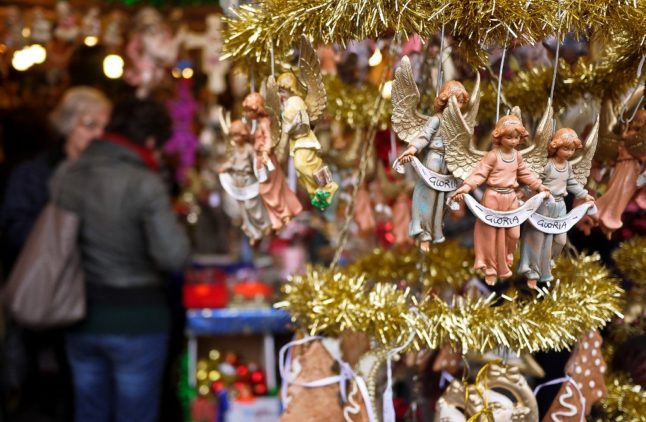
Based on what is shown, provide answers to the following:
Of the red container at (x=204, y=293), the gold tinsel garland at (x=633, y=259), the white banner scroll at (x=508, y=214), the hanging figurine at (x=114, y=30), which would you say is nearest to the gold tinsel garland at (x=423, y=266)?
the gold tinsel garland at (x=633, y=259)

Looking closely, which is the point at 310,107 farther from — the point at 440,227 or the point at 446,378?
the point at 446,378

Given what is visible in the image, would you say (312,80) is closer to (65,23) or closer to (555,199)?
(555,199)

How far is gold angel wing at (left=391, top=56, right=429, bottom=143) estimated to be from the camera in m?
1.21

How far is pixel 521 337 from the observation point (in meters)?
1.27

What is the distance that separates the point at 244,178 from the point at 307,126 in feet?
0.64

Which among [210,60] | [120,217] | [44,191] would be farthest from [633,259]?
[210,60]

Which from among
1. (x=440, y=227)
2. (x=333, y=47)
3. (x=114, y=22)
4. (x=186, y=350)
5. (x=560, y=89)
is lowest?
(x=186, y=350)

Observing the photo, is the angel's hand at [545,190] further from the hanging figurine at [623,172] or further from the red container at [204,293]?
the red container at [204,293]

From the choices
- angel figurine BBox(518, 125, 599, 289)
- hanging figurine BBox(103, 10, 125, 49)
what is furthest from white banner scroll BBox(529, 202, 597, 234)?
hanging figurine BBox(103, 10, 125, 49)

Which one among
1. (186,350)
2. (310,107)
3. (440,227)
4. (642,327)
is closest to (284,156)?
(310,107)

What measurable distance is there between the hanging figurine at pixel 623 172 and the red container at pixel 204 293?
2.02 m

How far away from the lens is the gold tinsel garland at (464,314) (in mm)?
1286

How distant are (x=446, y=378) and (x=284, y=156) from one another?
1.85 ft

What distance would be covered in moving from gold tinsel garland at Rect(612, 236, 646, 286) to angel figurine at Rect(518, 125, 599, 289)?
45 cm
